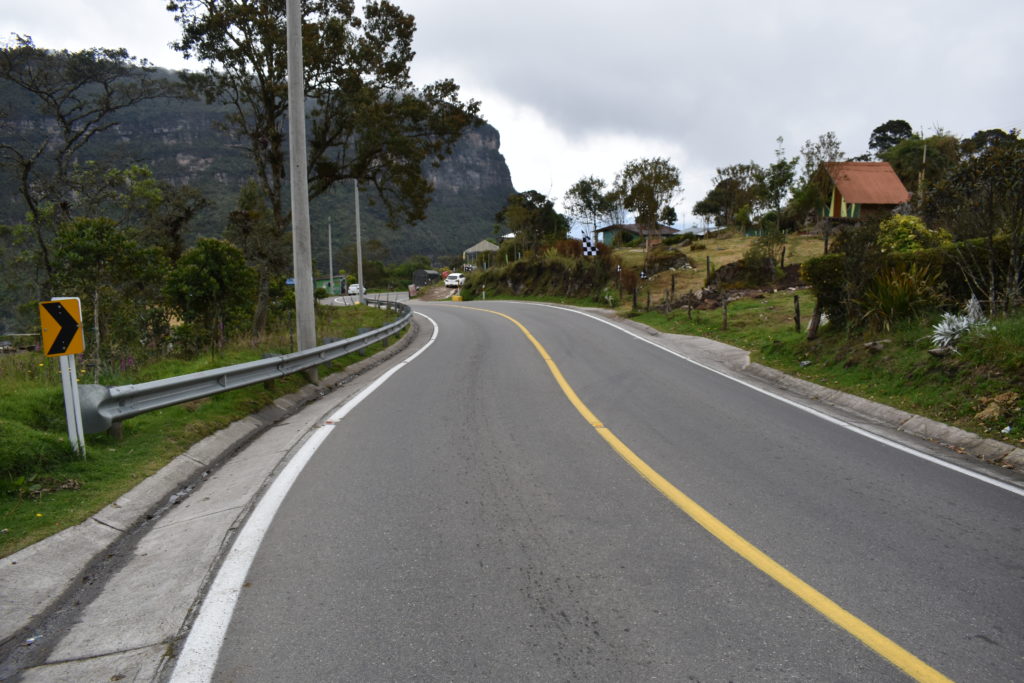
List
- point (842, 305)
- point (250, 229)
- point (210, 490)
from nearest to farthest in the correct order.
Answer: point (210, 490) < point (842, 305) < point (250, 229)

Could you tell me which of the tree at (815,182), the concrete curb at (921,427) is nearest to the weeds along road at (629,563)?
the concrete curb at (921,427)

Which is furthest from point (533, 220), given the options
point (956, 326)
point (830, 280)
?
point (956, 326)

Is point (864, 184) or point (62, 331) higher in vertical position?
point (864, 184)

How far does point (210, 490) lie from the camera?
5777 millimetres

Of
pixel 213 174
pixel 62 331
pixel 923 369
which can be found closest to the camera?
pixel 62 331

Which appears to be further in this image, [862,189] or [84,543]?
[862,189]

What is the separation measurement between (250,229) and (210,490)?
51.2 ft

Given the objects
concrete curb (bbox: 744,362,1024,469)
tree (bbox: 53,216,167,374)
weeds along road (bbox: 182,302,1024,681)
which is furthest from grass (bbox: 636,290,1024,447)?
tree (bbox: 53,216,167,374)

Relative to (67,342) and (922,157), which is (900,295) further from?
(922,157)

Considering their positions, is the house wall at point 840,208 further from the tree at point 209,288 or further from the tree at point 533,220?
the tree at point 209,288

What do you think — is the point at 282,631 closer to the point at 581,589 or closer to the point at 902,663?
the point at 581,589

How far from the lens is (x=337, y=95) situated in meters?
20.7

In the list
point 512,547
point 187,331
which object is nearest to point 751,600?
→ point 512,547

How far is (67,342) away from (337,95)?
675 inches
